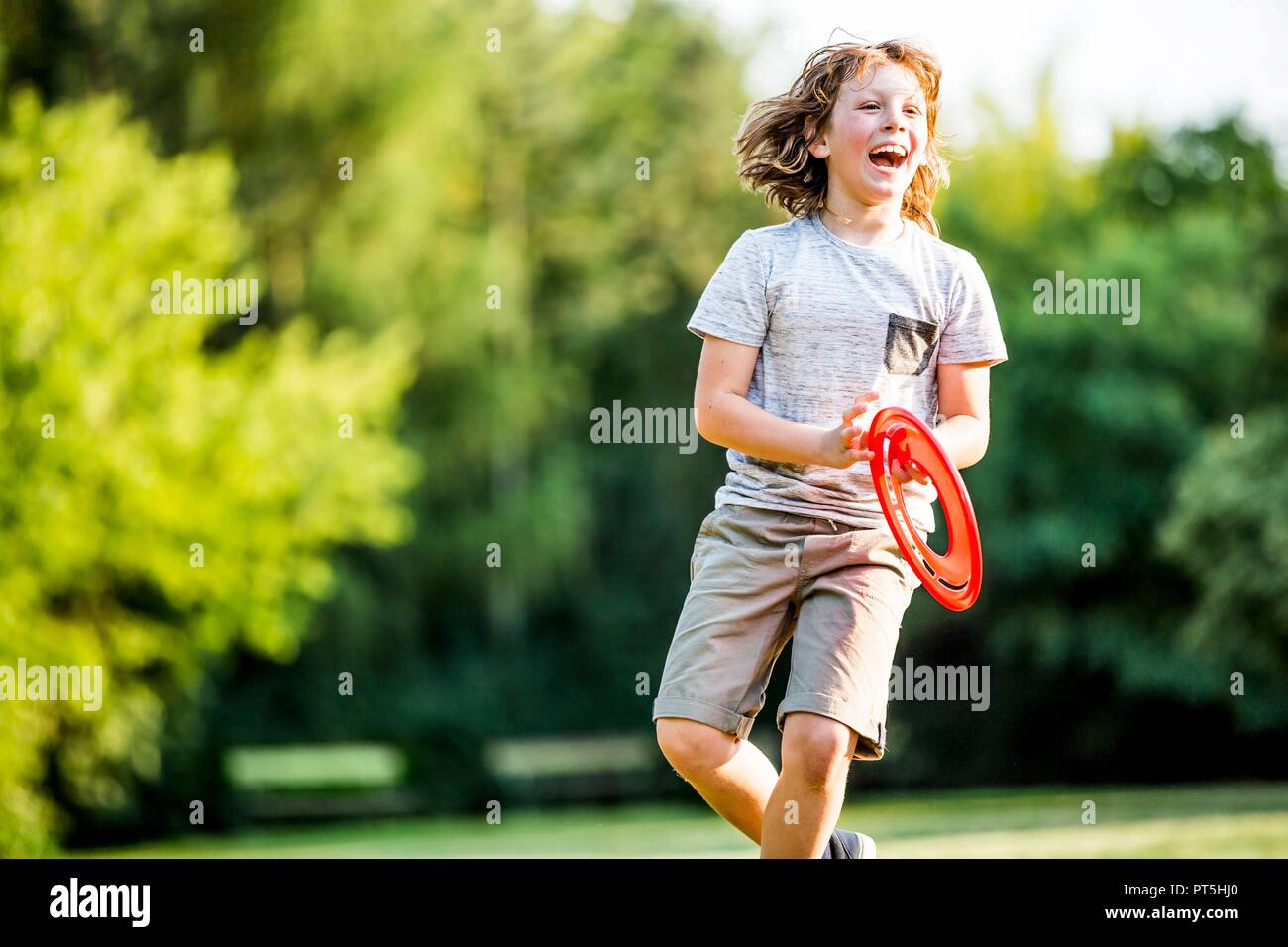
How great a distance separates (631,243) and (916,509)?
13331 mm

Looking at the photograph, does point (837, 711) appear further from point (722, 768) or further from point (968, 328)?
point (968, 328)

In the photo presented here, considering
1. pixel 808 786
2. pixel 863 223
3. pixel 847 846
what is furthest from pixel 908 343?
pixel 847 846

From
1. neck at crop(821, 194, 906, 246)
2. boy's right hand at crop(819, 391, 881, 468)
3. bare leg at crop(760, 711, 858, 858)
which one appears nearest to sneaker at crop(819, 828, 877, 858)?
bare leg at crop(760, 711, 858, 858)

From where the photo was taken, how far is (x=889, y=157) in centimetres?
303

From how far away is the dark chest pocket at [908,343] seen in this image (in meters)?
2.97

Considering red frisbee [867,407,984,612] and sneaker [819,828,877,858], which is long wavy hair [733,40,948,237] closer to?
red frisbee [867,407,984,612]

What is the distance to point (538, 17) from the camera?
51.6ft

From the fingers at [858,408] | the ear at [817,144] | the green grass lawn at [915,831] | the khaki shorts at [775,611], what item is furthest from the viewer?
the green grass lawn at [915,831]

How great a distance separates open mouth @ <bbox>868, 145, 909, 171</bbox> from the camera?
2.98 meters

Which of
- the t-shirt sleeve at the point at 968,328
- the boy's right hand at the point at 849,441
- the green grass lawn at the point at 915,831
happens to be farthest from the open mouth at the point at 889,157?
the green grass lawn at the point at 915,831

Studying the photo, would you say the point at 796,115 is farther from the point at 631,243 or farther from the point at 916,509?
the point at 631,243

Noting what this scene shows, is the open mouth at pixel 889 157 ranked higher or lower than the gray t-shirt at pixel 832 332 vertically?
higher

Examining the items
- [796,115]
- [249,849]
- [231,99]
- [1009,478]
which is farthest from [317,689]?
[796,115]

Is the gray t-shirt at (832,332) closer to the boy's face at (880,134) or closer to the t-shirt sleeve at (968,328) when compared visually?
the t-shirt sleeve at (968,328)
